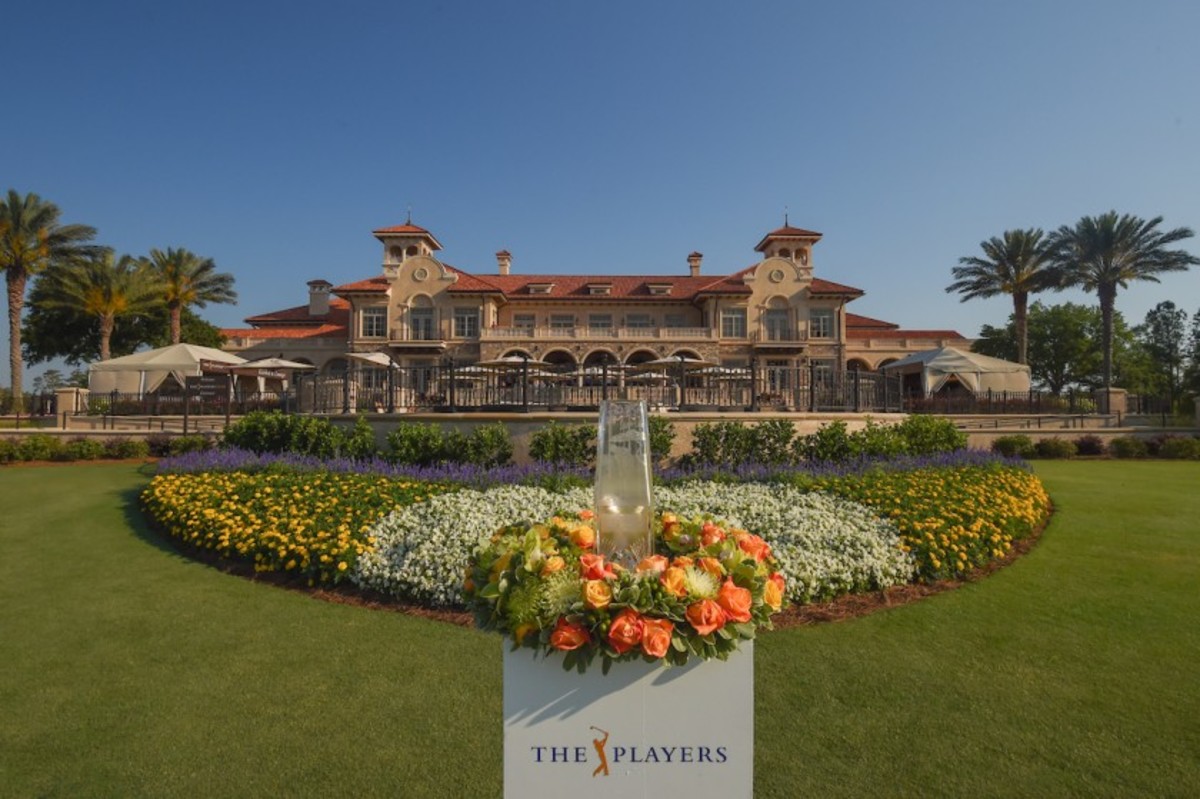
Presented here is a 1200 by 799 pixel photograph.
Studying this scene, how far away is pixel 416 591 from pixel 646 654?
4.47m

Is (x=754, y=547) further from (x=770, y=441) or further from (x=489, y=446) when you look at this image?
(x=770, y=441)

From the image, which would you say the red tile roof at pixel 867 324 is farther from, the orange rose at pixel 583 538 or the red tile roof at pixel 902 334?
the orange rose at pixel 583 538

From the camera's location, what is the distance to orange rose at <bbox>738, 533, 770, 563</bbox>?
2508 millimetres

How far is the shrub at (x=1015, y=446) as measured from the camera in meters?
19.1

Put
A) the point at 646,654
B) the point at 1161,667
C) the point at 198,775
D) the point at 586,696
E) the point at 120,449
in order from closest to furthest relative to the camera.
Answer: the point at 646,654, the point at 586,696, the point at 198,775, the point at 1161,667, the point at 120,449

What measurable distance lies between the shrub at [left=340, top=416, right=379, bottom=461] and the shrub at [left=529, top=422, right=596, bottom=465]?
305 cm

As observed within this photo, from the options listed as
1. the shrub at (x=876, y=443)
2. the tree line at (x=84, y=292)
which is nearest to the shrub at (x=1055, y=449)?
the shrub at (x=876, y=443)

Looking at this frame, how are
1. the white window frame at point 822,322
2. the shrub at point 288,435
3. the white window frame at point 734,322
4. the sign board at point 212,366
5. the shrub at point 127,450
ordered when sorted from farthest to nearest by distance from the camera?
the white window frame at point 822,322
the white window frame at point 734,322
the sign board at point 212,366
the shrub at point 127,450
the shrub at point 288,435

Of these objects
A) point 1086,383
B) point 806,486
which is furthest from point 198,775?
point 1086,383

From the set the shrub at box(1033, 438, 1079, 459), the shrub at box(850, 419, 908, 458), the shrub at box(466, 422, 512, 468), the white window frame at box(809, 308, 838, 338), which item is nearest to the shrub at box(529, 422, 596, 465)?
the shrub at box(466, 422, 512, 468)

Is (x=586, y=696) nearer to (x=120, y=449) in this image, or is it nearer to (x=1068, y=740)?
(x=1068, y=740)

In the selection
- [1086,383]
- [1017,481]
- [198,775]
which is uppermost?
[1086,383]

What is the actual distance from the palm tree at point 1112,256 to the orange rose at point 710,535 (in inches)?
1507

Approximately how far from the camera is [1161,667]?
451 cm
